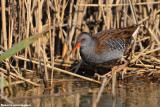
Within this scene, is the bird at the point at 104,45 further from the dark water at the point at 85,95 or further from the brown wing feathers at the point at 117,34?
the dark water at the point at 85,95

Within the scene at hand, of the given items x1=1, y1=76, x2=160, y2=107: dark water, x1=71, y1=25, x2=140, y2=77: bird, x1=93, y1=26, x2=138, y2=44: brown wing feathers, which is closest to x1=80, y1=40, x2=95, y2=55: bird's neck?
x1=71, y1=25, x2=140, y2=77: bird

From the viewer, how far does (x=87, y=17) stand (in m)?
6.59

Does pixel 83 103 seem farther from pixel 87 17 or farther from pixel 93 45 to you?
pixel 87 17

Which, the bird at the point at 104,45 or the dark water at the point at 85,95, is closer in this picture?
the dark water at the point at 85,95

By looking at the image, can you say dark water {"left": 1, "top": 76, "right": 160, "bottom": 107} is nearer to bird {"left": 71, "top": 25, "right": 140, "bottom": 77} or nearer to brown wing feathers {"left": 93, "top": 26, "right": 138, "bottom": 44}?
bird {"left": 71, "top": 25, "right": 140, "bottom": 77}

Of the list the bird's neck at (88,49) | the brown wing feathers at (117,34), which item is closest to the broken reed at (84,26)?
the brown wing feathers at (117,34)

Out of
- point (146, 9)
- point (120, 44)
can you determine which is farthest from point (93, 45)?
point (146, 9)

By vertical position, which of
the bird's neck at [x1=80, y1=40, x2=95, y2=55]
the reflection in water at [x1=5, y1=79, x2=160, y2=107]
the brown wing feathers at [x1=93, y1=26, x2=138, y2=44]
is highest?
the brown wing feathers at [x1=93, y1=26, x2=138, y2=44]

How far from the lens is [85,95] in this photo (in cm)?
424

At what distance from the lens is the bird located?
17.4 feet

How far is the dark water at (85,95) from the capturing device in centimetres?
388

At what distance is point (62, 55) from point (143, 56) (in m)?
1.72

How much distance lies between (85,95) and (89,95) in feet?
0.20

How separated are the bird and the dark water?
0.50 meters
